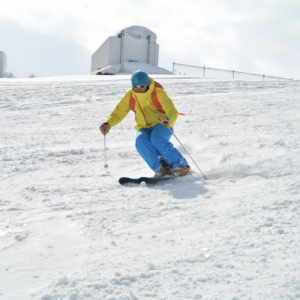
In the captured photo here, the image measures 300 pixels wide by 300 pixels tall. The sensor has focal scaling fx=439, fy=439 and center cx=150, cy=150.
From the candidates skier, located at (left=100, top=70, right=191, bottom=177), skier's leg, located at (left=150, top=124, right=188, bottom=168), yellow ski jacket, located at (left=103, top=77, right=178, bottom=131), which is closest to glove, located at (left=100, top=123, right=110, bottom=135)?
skier, located at (left=100, top=70, right=191, bottom=177)

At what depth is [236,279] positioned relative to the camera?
239 centimetres

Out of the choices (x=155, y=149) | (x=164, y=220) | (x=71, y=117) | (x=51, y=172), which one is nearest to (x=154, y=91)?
(x=155, y=149)

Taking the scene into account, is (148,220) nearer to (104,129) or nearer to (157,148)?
(157,148)

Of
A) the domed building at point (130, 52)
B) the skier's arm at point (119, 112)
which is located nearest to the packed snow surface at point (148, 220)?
the skier's arm at point (119, 112)

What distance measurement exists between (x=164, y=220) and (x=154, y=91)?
203 centimetres

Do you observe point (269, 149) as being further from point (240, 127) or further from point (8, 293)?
point (8, 293)

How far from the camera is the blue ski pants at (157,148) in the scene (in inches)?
189

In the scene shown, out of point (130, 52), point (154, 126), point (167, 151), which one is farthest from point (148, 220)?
point (130, 52)

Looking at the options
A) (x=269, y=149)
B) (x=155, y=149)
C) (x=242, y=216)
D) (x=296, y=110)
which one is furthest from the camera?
(x=296, y=110)

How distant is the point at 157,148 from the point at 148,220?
5.13 ft

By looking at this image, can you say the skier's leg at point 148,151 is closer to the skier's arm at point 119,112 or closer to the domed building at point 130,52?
the skier's arm at point 119,112

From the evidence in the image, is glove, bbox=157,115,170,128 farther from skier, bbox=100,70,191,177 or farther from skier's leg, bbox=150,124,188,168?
skier's leg, bbox=150,124,188,168

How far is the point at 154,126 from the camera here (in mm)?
5027

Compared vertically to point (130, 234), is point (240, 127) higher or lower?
higher
